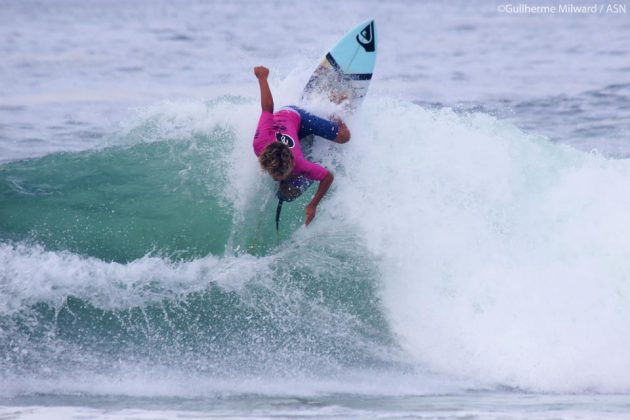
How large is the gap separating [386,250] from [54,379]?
2832mm

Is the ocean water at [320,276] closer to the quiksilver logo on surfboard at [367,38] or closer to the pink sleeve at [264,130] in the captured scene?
A: the quiksilver logo on surfboard at [367,38]

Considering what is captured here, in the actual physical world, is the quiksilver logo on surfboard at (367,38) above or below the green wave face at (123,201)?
above

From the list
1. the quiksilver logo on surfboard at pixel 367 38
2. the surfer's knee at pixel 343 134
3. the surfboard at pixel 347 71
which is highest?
the quiksilver logo on surfboard at pixel 367 38

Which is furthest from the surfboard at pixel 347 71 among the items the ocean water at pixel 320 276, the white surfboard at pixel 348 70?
the ocean water at pixel 320 276

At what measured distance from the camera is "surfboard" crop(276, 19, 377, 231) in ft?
24.7

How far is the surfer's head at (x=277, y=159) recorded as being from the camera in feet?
20.6

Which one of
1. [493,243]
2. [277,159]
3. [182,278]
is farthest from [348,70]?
[182,278]

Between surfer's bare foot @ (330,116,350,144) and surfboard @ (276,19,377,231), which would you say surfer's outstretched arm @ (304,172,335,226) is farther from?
surfboard @ (276,19,377,231)

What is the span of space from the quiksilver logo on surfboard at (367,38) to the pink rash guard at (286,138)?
1.44m

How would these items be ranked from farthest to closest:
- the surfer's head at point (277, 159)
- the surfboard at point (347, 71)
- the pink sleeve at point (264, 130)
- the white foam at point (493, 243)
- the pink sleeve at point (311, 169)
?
the surfboard at point (347, 71), the pink sleeve at point (264, 130), the pink sleeve at point (311, 169), the white foam at point (493, 243), the surfer's head at point (277, 159)

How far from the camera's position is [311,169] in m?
6.52

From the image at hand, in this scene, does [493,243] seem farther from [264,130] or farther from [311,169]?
[264,130]

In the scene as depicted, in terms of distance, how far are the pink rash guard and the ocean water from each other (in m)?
0.55

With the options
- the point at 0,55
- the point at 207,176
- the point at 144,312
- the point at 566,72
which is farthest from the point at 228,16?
the point at 144,312
